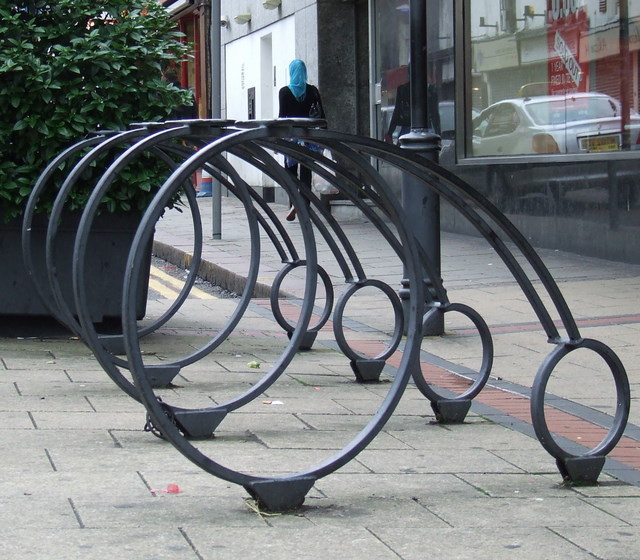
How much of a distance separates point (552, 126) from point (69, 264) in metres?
6.34

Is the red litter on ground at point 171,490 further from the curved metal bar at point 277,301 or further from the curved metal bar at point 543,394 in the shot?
the curved metal bar at point 277,301

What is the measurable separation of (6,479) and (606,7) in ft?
28.2

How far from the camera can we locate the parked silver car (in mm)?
11023

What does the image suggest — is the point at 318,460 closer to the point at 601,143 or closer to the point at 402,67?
the point at 601,143

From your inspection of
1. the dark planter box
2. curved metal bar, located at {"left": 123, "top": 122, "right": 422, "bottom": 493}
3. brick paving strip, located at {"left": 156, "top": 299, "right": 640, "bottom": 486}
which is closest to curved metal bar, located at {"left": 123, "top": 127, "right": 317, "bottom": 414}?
curved metal bar, located at {"left": 123, "top": 122, "right": 422, "bottom": 493}

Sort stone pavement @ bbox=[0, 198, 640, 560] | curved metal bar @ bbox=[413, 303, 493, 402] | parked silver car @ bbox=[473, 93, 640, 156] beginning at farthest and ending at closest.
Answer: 1. parked silver car @ bbox=[473, 93, 640, 156]
2. curved metal bar @ bbox=[413, 303, 493, 402]
3. stone pavement @ bbox=[0, 198, 640, 560]

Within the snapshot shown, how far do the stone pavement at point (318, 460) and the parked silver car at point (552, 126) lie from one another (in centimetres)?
344

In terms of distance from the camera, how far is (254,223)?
19.9 ft

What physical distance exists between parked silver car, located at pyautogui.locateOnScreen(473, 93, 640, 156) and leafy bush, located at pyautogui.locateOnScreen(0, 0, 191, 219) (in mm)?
5055

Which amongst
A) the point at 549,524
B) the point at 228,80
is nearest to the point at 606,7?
the point at 549,524

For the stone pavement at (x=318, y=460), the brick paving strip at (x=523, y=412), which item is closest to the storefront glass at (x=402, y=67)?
the stone pavement at (x=318, y=460)

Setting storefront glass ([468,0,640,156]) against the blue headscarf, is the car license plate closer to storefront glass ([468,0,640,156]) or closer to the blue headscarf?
storefront glass ([468,0,640,156])

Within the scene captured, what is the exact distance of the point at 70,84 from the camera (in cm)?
700

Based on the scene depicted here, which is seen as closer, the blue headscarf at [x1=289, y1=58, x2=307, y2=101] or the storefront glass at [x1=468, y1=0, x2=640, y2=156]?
the storefront glass at [x1=468, y1=0, x2=640, y2=156]
